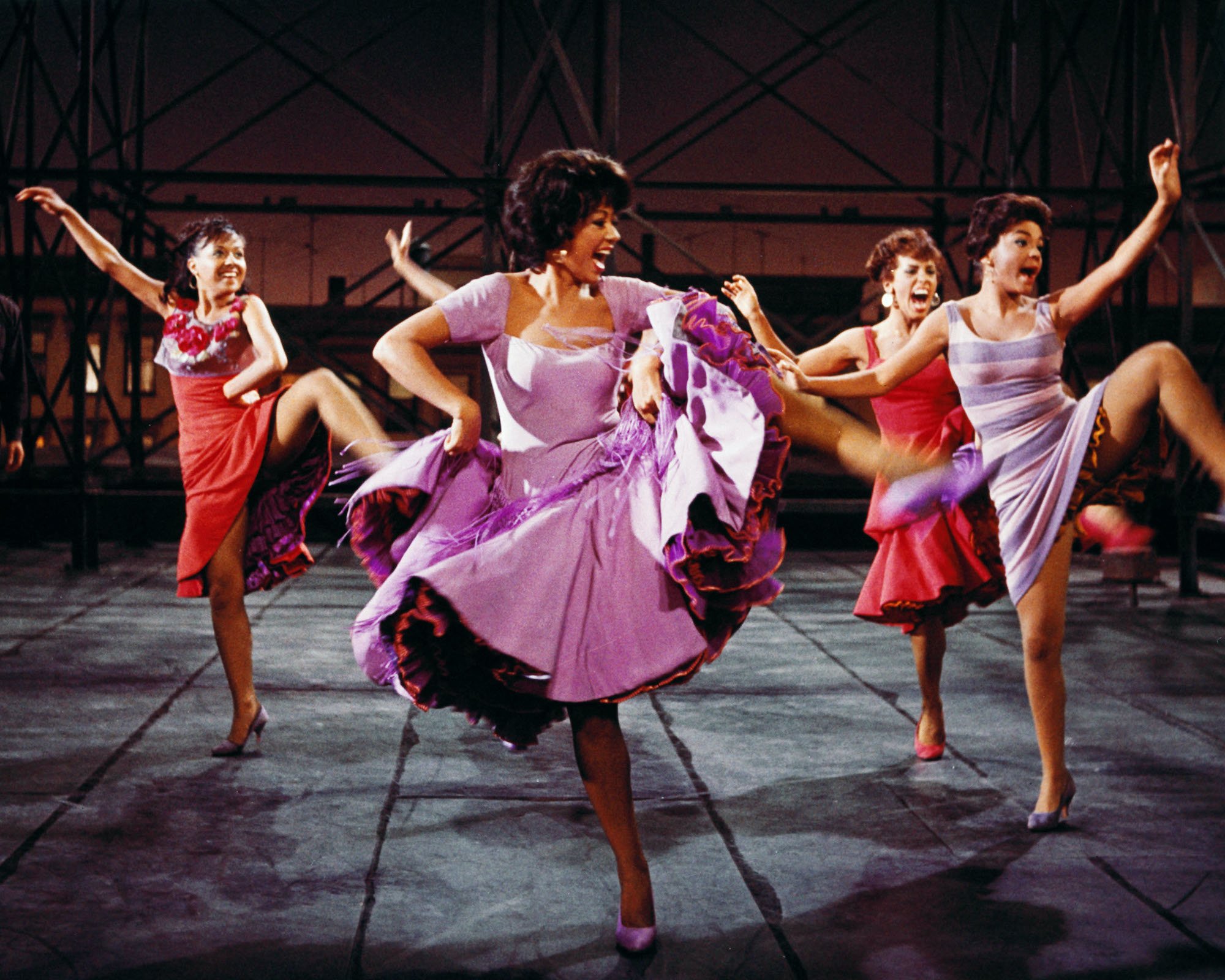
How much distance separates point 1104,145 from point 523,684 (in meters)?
8.20

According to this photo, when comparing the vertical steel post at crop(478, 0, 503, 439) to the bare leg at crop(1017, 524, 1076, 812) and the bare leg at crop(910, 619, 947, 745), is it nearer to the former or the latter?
the bare leg at crop(910, 619, 947, 745)

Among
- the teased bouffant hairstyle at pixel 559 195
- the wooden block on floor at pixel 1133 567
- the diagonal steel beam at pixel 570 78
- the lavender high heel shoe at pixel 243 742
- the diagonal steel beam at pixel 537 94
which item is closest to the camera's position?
the teased bouffant hairstyle at pixel 559 195

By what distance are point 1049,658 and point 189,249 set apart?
9.44 ft

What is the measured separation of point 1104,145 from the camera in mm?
9305

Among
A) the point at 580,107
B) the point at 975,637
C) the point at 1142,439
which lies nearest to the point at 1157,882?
the point at 1142,439

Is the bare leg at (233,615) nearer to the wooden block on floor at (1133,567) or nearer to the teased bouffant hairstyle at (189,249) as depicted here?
the teased bouffant hairstyle at (189,249)

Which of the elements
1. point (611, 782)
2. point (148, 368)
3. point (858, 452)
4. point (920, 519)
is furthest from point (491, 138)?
point (148, 368)

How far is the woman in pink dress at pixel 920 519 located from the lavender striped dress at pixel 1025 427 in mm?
516

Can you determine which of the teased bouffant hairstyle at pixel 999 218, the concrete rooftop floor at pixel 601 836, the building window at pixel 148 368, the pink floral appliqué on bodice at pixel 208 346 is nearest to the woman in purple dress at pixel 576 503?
the concrete rooftop floor at pixel 601 836

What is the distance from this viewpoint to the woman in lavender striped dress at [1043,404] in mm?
3258

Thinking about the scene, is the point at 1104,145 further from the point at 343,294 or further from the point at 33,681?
the point at 33,681

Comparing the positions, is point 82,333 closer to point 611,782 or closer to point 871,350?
point 871,350

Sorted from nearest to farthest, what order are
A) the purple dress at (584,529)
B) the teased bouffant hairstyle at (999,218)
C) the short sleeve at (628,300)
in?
the purple dress at (584,529), the short sleeve at (628,300), the teased bouffant hairstyle at (999,218)

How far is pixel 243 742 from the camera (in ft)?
12.9
